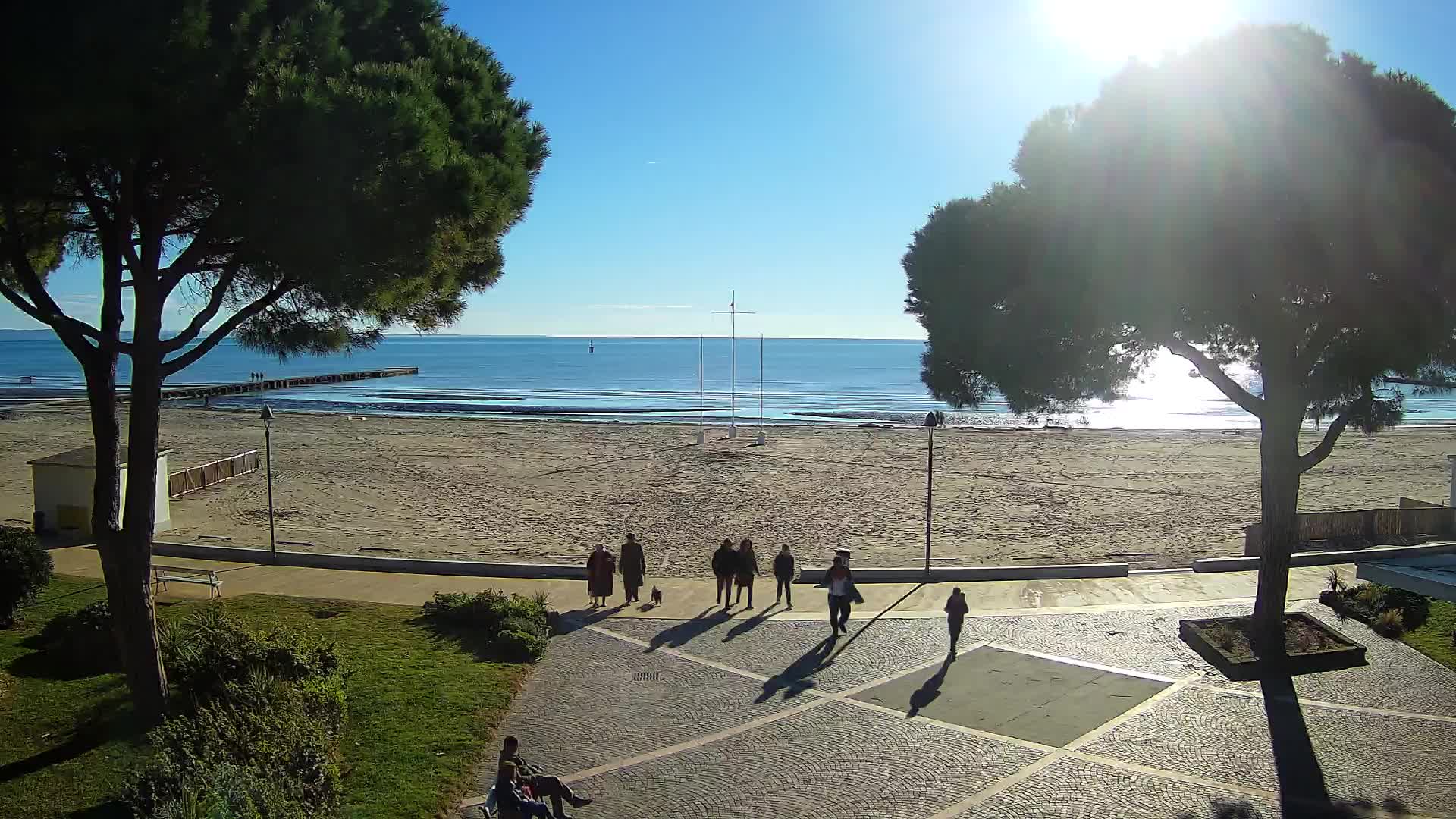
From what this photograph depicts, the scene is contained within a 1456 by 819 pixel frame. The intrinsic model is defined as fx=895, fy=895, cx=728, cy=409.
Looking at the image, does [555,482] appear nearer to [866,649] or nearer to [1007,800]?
[866,649]

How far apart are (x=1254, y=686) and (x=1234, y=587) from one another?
565 centimetres

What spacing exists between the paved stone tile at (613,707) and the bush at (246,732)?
1627 millimetres

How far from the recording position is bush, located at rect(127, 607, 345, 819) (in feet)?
21.1

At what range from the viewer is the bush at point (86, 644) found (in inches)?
413

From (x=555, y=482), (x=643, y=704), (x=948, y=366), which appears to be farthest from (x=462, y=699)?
(x=555, y=482)

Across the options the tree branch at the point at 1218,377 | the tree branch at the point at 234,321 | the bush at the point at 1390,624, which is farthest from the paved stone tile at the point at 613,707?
the bush at the point at 1390,624

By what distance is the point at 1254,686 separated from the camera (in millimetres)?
11141

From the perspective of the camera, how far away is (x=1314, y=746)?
934 centimetres

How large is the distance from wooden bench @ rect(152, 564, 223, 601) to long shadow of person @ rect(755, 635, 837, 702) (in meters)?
9.38

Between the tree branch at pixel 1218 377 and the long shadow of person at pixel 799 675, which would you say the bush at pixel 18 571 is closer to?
the long shadow of person at pixel 799 675

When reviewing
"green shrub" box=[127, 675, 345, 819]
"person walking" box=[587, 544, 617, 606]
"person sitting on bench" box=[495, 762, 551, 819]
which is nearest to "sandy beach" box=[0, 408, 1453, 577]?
"person walking" box=[587, 544, 617, 606]

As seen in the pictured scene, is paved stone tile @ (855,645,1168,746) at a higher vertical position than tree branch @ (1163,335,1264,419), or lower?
lower

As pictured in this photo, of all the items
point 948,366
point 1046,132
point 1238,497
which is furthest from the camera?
point 1238,497

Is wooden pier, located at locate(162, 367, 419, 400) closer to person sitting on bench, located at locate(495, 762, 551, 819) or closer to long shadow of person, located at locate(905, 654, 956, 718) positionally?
long shadow of person, located at locate(905, 654, 956, 718)
